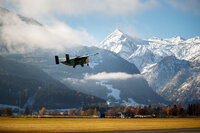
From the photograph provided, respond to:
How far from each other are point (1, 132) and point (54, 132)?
13448 millimetres

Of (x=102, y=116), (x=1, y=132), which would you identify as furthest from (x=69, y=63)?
(x=102, y=116)

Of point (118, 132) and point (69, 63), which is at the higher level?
point (69, 63)

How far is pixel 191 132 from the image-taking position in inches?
2650

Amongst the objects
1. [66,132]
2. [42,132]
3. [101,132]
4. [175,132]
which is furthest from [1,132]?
[175,132]

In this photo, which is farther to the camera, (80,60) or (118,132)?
(80,60)

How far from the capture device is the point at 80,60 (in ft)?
277

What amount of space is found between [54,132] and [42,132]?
315cm

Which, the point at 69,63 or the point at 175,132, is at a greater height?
the point at 69,63

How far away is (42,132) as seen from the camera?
66688 mm

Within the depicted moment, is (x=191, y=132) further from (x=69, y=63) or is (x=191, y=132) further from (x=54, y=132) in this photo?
(x=69, y=63)

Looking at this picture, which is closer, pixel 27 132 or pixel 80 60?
pixel 27 132

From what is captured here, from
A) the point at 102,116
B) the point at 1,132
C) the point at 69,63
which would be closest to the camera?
the point at 1,132

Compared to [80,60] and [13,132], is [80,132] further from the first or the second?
[80,60]

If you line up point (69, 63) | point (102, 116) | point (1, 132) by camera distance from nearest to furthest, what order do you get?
point (1, 132), point (69, 63), point (102, 116)
